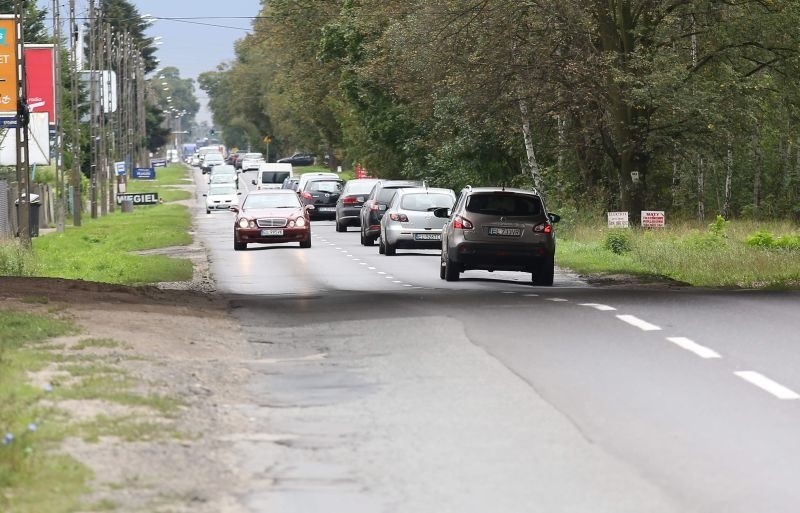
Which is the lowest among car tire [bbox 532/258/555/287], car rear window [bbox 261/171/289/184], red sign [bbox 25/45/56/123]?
car rear window [bbox 261/171/289/184]

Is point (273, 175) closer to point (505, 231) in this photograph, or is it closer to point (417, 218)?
point (417, 218)

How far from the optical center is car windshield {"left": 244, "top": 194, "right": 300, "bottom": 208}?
43.7m

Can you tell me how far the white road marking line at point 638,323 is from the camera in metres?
15.8

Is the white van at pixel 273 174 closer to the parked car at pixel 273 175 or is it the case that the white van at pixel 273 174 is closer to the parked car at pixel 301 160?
the parked car at pixel 273 175

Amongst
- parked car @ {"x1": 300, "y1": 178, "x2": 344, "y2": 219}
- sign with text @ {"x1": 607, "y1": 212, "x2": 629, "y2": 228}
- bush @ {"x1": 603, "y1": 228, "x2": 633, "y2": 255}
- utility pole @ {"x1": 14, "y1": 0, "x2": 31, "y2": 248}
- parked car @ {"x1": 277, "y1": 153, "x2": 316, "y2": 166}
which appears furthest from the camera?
parked car @ {"x1": 277, "y1": 153, "x2": 316, "y2": 166}

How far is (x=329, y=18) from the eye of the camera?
8219 cm

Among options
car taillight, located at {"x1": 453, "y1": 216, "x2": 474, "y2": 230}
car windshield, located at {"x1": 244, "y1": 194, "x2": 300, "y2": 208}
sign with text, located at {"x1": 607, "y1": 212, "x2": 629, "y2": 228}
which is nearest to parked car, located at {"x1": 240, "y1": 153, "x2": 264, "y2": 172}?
car windshield, located at {"x1": 244, "y1": 194, "x2": 300, "y2": 208}

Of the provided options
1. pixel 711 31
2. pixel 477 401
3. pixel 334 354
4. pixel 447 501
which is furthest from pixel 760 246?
pixel 447 501

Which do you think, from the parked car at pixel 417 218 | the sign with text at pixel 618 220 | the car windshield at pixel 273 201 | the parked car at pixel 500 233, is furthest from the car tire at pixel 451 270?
the car windshield at pixel 273 201

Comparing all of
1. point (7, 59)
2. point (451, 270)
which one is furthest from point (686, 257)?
point (7, 59)

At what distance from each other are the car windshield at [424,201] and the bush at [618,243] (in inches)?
147

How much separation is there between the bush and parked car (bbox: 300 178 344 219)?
29.0m

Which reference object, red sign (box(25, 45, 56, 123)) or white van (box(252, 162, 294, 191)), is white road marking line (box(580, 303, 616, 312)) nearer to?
red sign (box(25, 45, 56, 123))

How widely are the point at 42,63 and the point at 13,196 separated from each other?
16497mm
